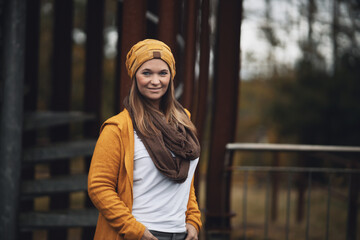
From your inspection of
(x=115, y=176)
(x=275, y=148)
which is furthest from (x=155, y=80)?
(x=275, y=148)

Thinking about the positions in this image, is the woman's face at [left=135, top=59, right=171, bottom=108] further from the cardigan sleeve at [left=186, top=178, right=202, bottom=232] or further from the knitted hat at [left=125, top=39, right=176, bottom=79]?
the cardigan sleeve at [left=186, top=178, right=202, bottom=232]

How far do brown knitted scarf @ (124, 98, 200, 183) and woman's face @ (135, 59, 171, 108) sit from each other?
0.33ft

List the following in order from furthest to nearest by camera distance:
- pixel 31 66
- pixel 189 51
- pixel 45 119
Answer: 1. pixel 31 66
2. pixel 45 119
3. pixel 189 51

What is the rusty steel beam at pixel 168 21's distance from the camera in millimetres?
2529

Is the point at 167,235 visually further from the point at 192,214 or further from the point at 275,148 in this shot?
the point at 275,148

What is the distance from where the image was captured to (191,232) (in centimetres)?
188

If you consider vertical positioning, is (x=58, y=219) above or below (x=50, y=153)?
below

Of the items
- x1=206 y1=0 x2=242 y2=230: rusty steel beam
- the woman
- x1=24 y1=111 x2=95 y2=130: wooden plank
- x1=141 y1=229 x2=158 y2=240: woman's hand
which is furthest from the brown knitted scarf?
x1=24 y1=111 x2=95 y2=130: wooden plank

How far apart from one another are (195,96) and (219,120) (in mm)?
463

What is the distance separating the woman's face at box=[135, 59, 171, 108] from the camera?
1.75 m

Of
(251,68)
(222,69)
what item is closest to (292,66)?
(251,68)

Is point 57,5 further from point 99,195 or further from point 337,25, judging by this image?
point 337,25

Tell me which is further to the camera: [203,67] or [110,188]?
[203,67]

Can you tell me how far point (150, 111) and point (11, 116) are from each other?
1.93 m
